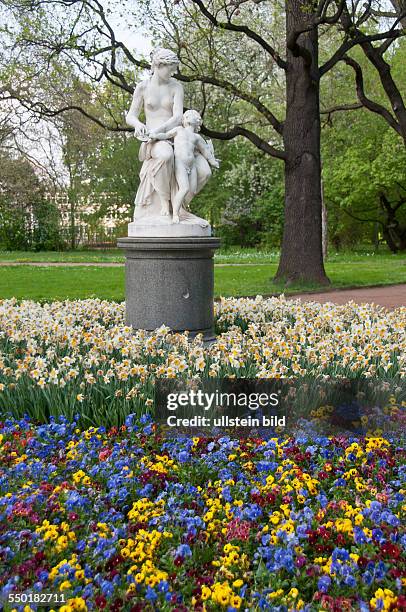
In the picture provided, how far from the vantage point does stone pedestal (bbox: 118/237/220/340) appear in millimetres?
6438

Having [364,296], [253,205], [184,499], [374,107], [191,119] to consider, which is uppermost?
[374,107]

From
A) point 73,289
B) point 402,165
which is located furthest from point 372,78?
point 73,289

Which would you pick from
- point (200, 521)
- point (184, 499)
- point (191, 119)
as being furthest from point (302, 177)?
point (200, 521)

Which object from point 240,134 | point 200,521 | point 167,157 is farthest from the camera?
point 240,134

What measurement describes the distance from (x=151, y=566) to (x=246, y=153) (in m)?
30.8

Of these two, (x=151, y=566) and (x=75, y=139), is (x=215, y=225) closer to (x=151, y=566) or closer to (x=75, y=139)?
(x=75, y=139)

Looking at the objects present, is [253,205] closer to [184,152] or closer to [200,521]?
[184,152]

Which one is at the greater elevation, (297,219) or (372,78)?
(372,78)

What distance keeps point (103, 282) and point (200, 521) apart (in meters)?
11.5

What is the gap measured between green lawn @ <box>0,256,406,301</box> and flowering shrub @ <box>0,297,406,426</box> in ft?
16.6

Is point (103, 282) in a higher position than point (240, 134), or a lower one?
lower

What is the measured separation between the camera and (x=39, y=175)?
105 ft

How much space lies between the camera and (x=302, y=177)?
43.4 feet

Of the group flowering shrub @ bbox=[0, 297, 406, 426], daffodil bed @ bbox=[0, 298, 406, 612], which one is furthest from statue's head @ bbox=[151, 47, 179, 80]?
daffodil bed @ bbox=[0, 298, 406, 612]
